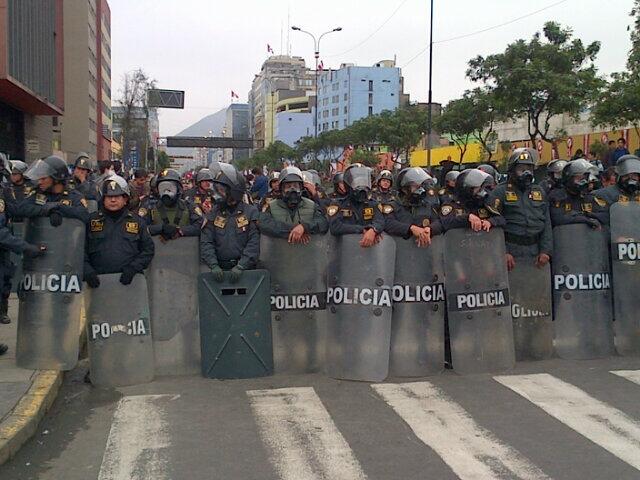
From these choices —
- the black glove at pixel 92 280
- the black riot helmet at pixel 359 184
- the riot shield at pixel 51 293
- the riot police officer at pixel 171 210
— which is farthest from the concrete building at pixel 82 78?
the black riot helmet at pixel 359 184

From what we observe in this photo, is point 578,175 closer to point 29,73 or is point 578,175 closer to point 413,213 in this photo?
point 413,213

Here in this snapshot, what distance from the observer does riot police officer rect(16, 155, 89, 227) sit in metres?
6.78

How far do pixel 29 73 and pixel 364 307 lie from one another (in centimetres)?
2558

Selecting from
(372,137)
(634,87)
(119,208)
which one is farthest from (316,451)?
(372,137)

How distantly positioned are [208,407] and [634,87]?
62.8ft

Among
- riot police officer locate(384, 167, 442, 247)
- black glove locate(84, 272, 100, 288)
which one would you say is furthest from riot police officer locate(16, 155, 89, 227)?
riot police officer locate(384, 167, 442, 247)

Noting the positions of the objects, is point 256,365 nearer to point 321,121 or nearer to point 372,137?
point 372,137

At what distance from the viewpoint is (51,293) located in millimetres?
6801

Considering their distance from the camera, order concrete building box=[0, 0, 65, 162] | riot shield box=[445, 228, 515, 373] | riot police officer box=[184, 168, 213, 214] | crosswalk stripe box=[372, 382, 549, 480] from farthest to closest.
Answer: concrete building box=[0, 0, 65, 162] → riot police officer box=[184, 168, 213, 214] → riot shield box=[445, 228, 515, 373] → crosswalk stripe box=[372, 382, 549, 480]

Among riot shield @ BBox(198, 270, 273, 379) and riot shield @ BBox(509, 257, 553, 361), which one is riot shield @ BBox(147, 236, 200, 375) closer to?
riot shield @ BBox(198, 270, 273, 379)

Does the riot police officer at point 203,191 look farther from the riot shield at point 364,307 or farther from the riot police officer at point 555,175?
the riot police officer at point 555,175

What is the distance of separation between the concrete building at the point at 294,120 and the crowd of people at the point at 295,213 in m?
140

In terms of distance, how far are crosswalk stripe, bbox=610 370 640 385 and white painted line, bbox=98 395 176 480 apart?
4.38m

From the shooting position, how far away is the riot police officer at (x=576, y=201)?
25.8 feet
